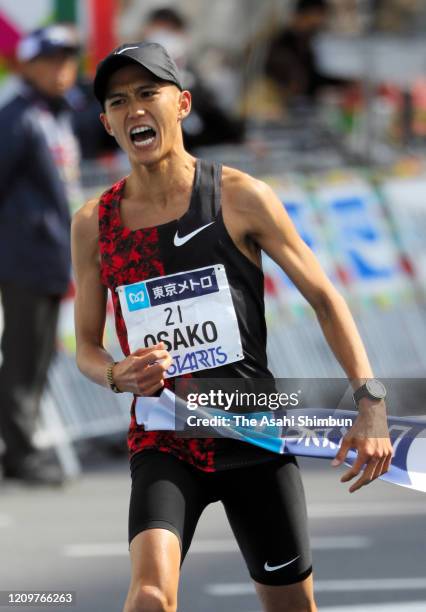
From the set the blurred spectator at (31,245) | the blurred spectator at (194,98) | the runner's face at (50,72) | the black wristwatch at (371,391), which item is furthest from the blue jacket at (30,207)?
the black wristwatch at (371,391)

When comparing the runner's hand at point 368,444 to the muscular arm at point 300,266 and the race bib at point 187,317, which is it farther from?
the race bib at point 187,317

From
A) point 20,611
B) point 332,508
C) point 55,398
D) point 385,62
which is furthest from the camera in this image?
point 385,62

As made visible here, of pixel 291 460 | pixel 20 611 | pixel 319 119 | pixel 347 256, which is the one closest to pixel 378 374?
pixel 347 256

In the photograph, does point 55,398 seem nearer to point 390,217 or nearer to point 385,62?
point 390,217

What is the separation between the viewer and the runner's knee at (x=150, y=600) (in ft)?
12.8

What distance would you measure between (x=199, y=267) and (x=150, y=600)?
943 millimetres

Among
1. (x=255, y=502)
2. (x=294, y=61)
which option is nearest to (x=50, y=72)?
(x=255, y=502)

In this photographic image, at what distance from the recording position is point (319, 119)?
44.1ft

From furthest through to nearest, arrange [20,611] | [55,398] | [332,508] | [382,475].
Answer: [55,398]
[332,508]
[20,611]
[382,475]

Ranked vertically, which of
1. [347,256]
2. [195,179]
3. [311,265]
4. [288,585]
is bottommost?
[288,585]

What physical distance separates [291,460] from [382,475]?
0.95ft

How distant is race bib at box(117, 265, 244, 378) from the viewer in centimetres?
430

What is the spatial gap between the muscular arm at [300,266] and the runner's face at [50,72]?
178 inches

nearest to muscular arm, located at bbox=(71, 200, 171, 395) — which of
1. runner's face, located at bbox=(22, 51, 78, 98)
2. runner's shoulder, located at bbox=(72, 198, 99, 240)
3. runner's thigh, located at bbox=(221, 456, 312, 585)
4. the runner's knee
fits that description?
runner's shoulder, located at bbox=(72, 198, 99, 240)
